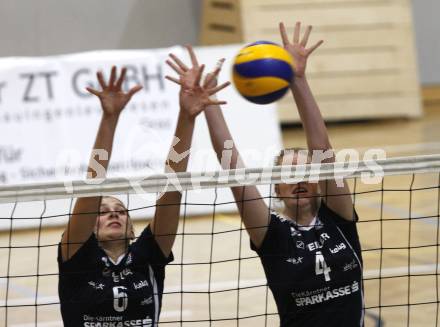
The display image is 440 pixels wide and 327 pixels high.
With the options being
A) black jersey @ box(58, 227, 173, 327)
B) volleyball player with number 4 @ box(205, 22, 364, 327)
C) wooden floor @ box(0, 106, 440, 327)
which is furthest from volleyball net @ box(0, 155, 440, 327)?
black jersey @ box(58, 227, 173, 327)

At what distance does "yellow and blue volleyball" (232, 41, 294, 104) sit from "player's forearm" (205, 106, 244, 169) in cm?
16

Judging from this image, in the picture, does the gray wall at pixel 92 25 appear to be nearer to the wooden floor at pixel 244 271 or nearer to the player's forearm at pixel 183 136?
the wooden floor at pixel 244 271

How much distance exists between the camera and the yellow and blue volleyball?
3352 mm

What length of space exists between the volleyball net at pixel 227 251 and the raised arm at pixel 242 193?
0.18ft

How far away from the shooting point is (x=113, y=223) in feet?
11.2

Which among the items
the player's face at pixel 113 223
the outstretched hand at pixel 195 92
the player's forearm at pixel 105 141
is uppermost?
the outstretched hand at pixel 195 92

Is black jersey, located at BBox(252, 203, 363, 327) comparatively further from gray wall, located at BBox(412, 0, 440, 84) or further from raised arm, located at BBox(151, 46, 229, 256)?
gray wall, located at BBox(412, 0, 440, 84)

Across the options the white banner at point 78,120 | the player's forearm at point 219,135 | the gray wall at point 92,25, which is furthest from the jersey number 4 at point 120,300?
the gray wall at point 92,25

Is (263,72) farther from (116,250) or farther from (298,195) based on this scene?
(116,250)

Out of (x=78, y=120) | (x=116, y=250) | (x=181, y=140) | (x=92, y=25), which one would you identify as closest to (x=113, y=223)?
(x=116, y=250)

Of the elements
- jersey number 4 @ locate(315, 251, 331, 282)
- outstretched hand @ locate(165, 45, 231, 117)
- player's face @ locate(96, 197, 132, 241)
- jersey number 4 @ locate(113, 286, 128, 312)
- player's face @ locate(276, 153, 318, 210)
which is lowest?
jersey number 4 @ locate(113, 286, 128, 312)

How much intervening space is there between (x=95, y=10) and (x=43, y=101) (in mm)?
4561

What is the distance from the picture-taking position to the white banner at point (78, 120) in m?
7.63

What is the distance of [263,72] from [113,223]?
0.87 meters
